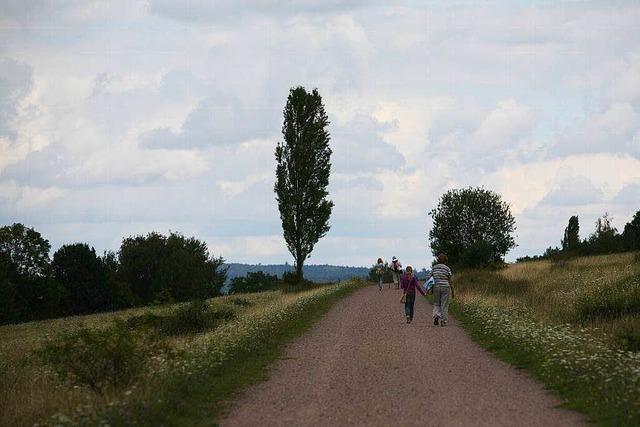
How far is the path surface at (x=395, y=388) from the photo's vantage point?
37.3ft

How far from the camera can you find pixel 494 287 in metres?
38.5

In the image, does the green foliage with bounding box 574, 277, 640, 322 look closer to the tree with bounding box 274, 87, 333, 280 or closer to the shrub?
the shrub

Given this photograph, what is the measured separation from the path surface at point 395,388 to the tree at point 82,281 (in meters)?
68.9

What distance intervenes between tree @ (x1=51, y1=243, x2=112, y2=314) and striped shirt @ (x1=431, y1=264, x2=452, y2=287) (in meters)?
66.6

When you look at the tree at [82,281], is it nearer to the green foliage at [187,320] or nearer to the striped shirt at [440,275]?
the green foliage at [187,320]

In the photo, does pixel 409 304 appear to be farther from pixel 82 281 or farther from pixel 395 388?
pixel 82 281

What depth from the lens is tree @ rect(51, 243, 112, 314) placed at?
87125mm

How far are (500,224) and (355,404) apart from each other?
75.4 m

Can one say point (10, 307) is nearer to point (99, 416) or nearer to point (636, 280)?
point (636, 280)

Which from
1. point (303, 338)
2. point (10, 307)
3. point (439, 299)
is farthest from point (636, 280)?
point (10, 307)

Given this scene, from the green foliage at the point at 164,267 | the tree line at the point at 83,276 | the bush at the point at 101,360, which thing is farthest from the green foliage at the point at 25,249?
the bush at the point at 101,360

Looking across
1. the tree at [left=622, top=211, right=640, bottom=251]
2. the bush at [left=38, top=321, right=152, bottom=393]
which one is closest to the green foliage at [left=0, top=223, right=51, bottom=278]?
the tree at [left=622, top=211, right=640, bottom=251]

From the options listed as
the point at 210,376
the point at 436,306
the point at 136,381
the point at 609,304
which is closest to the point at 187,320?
the point at 436,306

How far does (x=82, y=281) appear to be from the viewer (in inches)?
3445
